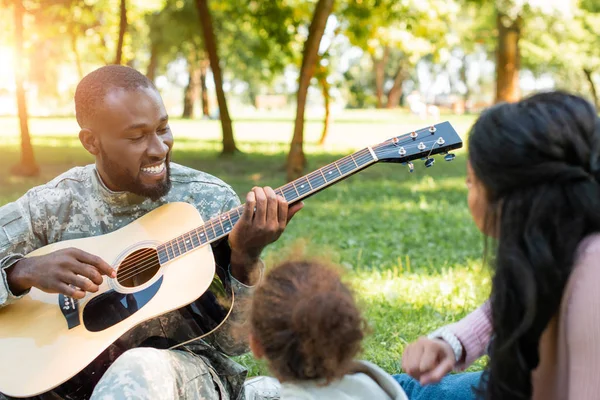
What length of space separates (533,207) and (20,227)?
1.94 m

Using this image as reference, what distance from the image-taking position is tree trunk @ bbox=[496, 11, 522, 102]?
17.7 metres

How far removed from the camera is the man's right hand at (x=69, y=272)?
2.50 metres

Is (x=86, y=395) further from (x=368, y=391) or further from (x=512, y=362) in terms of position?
(x=512, y=362)

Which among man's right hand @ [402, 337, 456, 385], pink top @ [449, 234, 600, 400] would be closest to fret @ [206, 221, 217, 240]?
man's right hand @ [402, 337, 456, 385]

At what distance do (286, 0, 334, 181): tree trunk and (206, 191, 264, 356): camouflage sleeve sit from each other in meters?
8.22

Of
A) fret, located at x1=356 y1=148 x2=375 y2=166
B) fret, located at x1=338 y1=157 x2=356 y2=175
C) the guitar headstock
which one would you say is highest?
the guitar headstock

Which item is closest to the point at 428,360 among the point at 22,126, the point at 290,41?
the point at 22,126

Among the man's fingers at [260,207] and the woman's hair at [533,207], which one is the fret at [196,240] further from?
the woman's hair at [533,207]

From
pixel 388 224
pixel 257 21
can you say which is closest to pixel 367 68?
pixel 257 21

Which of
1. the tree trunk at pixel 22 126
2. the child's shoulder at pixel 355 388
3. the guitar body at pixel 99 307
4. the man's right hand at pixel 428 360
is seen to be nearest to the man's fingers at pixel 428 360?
the man's right hand at pixel 428 360

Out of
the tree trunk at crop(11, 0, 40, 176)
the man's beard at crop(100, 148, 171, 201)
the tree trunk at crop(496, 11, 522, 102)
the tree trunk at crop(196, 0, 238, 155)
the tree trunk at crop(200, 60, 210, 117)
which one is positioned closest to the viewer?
the man's beard at crop(100, 148, 171, 201)

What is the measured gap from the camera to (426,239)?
6.75 meters

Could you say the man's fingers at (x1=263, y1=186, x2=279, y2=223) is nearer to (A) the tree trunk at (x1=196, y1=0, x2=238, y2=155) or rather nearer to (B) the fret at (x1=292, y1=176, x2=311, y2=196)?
(B) the fret at (x1=292, y1=176, x2=311, y2=196)

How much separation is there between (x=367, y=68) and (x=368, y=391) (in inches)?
2741
